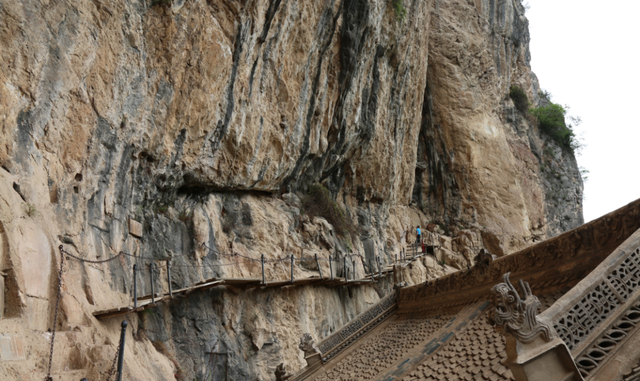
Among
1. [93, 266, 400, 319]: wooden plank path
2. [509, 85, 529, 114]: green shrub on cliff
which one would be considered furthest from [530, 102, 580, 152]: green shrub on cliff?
[93, 266, 400, 319]: wooden plank path

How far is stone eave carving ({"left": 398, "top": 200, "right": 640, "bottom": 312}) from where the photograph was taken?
16.0 ft

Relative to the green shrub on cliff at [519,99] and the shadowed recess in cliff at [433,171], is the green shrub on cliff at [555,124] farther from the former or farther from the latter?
the shadowed recess in cliff at [433,171]

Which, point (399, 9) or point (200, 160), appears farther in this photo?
point (399, 9)

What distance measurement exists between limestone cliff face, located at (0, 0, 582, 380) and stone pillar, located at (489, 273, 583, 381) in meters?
5.66

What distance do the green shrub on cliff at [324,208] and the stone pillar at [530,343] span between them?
42.6 feet

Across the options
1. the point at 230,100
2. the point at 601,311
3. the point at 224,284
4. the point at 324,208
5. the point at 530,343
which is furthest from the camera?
the point at 324,208

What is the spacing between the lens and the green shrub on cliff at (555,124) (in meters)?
33.1

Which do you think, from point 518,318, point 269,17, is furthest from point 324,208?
point 518,318

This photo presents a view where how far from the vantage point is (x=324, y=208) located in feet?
56.9

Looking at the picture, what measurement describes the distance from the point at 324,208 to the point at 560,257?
12.1m

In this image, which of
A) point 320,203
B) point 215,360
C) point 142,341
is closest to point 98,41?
point 142,341

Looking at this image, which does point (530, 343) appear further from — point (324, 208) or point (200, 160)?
point (324, 208)

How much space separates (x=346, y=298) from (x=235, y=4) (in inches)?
378

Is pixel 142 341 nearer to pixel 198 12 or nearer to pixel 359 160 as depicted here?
pixel 198 12
